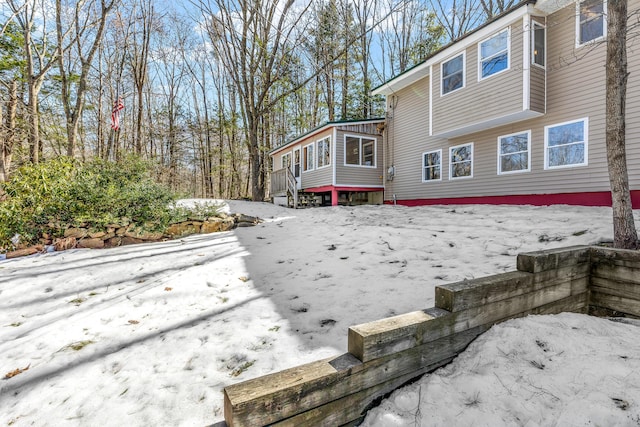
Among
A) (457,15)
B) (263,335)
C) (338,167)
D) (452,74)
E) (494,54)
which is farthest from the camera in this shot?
(457,15)

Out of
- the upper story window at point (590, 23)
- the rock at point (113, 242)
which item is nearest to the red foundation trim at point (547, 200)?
the upper story window at point (590, 23)

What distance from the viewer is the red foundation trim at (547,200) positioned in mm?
6253

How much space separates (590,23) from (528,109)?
7.13 feet

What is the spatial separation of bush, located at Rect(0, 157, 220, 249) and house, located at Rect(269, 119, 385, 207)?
6.36 meters

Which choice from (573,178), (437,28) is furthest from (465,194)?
(437,28)

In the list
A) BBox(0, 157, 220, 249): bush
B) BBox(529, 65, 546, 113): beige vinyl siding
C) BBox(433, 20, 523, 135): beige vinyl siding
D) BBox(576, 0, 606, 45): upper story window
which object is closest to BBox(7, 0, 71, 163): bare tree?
BBox(0, 157, 220, 249): bush

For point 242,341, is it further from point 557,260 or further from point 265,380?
point 557,260

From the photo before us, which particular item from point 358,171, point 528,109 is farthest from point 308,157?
point 528,109

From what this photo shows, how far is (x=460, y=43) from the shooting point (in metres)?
8.38

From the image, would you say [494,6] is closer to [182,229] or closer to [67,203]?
[182,229]

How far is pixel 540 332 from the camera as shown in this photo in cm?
193

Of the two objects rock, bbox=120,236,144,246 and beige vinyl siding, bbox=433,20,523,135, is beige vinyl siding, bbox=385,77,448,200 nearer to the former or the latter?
beige vinyl siding, bbox=433,20,523,135

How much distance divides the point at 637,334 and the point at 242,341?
2739 millimetres

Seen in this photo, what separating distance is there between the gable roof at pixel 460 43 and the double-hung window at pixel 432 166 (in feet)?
9.29
